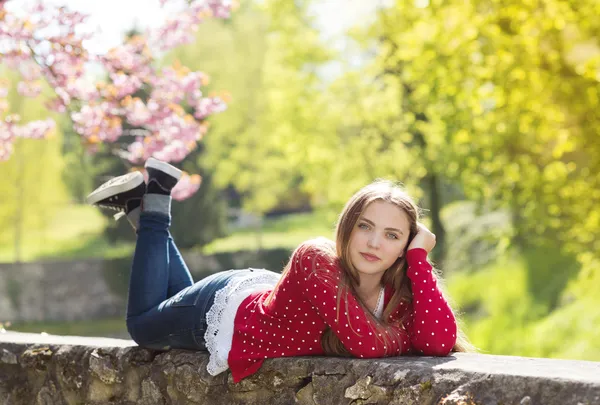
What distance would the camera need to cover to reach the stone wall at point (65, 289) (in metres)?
18.3

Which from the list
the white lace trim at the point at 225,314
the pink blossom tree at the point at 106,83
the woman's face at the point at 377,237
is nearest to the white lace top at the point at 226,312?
the white lace trim at the point at 225,314

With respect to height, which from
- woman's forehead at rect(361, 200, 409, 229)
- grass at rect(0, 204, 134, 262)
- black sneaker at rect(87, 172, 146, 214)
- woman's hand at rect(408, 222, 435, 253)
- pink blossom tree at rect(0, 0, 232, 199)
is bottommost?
grass at rect(0, 204, 134, 262)

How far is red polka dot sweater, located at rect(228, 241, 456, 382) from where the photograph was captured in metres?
2.56

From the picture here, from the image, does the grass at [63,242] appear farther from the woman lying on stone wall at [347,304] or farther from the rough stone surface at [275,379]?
the woman lying on stone wall at [347,304]

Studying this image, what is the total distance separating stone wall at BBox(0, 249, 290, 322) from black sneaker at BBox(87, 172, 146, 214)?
14804 millimetres

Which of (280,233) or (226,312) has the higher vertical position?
(226,312)

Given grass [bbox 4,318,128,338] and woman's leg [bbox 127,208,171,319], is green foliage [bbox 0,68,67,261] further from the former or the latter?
woman's leg [bbox 127,208,171,319]

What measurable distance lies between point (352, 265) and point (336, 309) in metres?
0.19

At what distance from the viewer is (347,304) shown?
257 centimetres

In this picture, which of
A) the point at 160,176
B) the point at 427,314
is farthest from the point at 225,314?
the point at 160,176

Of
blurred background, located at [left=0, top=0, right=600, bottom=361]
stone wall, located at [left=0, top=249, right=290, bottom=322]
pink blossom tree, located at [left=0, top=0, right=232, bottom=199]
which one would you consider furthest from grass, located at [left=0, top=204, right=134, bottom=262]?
pink blossom tree, located at [left=0, top=0, right=232, bottom=199]

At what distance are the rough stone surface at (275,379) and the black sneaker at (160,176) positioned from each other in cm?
66

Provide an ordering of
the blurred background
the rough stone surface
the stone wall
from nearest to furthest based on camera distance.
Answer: the rough stone surface → the blurred background → the stone wall

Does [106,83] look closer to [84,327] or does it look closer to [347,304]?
[347,304]
